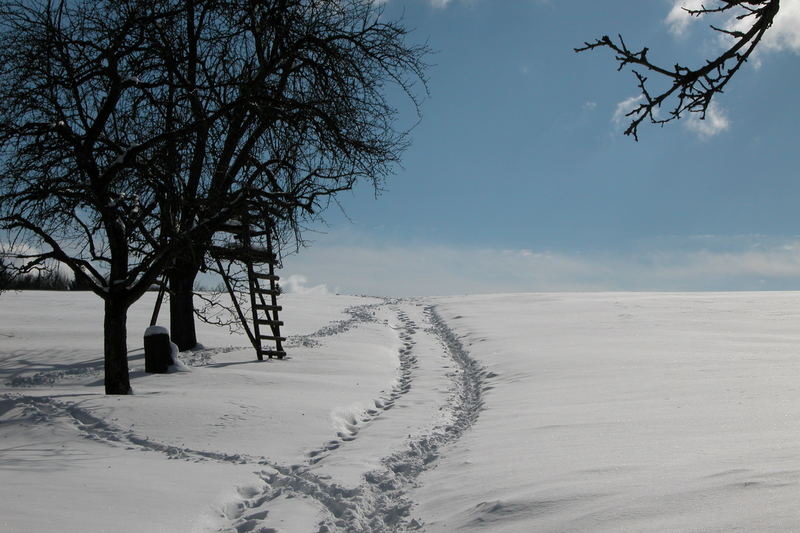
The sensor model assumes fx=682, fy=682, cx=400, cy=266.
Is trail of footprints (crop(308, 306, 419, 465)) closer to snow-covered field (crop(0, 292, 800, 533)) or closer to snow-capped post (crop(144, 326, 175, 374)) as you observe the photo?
snow-covered field (crop(0, 292, 800, 533))

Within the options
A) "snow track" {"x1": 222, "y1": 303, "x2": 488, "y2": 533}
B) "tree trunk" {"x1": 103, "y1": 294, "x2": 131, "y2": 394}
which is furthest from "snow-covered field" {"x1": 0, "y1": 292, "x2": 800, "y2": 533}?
"tree trunk" {"x1": 103, "y1": 294, "x2": 131, "y2": 394}

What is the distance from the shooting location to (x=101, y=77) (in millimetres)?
10438

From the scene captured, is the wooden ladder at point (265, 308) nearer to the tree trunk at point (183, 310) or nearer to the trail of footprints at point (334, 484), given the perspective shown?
the tree trunk at point (183, 310)

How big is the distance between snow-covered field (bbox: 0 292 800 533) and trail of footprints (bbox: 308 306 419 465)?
5 centimetres

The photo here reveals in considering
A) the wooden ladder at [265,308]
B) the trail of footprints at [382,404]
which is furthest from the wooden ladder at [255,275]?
the trail of footprints at [382,404]

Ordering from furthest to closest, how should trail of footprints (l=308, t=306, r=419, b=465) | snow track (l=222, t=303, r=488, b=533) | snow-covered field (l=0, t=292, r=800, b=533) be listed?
trail of footprints (l=308, t=306, r=419, b=465)
snow track (l=222, t=303, r=488, b=533)
snow-covered field (l=0, t=292, r=800, b=533)

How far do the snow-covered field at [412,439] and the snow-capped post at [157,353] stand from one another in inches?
25.6

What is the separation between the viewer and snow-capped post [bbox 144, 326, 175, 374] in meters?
12.3

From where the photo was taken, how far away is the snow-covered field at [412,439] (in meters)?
5.12

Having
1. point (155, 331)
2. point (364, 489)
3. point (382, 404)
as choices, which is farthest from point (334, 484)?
point (155, 331)

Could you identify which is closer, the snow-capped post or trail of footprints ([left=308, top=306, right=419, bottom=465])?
trail of footprints ([left=308, top=306, right=419, bottom=465])

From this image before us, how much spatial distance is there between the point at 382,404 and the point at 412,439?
231cm

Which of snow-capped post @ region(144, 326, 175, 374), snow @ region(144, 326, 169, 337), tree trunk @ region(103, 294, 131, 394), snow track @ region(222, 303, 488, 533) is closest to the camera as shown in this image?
snow track @ region(222, 303, 488, 533)

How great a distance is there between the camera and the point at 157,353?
1238cm
